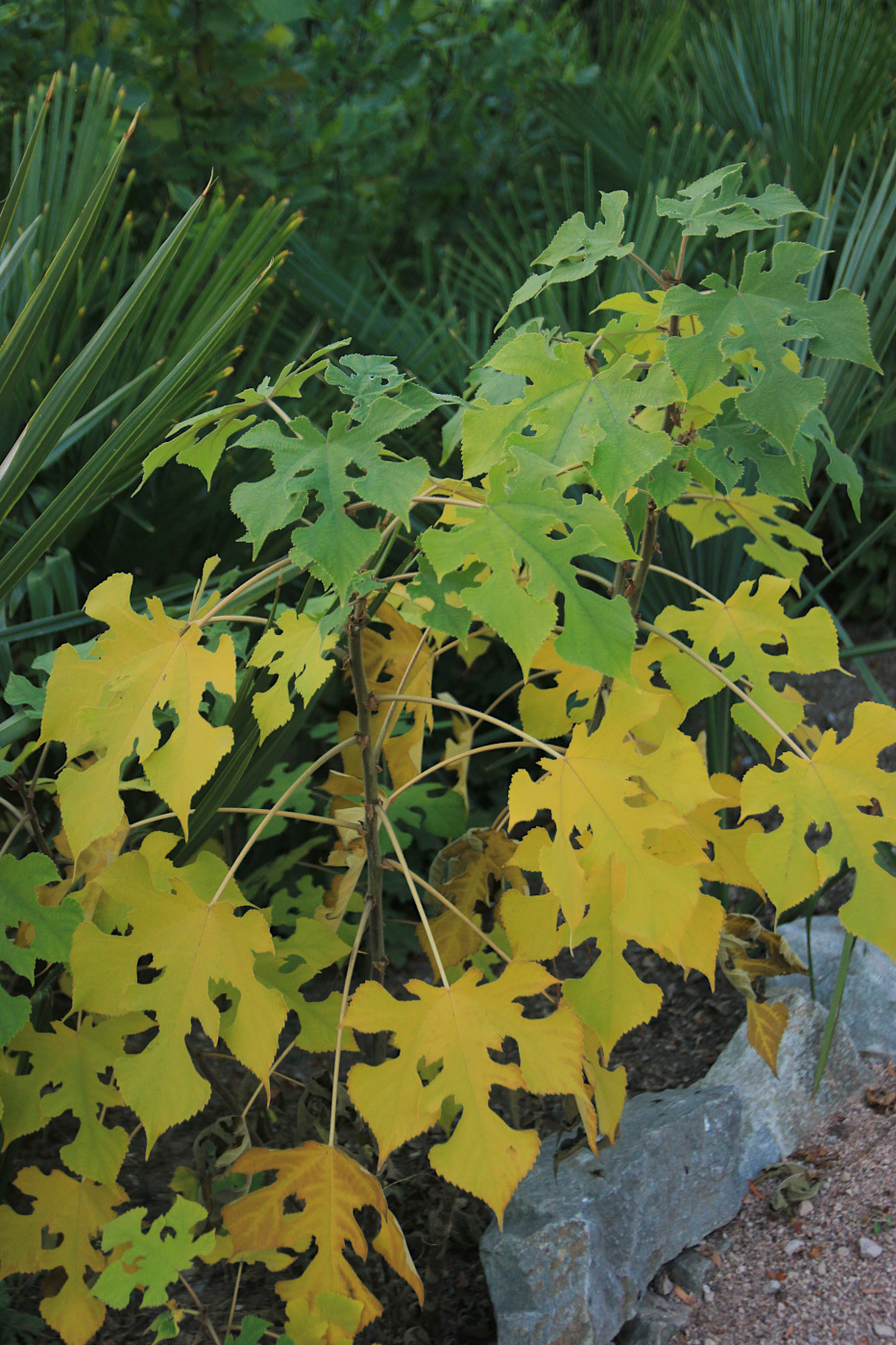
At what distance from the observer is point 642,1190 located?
3.51ft

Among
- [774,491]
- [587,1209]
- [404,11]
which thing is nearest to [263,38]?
[404,11]

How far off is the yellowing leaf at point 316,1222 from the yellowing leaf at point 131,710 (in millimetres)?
347

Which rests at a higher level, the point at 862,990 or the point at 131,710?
the point at 131,710

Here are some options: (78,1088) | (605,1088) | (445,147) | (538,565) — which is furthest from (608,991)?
(445,147)

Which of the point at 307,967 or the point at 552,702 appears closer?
the point at 307,967

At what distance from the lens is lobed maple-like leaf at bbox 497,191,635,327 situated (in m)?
0.82

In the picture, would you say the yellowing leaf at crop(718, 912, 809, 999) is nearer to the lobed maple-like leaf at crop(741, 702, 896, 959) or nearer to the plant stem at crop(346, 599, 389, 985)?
the lobed maple-like leaf at crop(741, 702, 896, 959)

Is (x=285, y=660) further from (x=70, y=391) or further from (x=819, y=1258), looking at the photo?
(x=819, y=1258)

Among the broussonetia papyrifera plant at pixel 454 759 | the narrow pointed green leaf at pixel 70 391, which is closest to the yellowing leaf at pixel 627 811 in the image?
the broussonetia papyrifera plant at pixel 454 759

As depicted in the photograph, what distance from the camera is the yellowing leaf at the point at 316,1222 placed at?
0.85 metres

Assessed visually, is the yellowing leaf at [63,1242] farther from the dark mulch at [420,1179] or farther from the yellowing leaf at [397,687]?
the yellowing leaf at [397,687]

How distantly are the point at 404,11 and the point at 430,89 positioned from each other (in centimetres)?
27

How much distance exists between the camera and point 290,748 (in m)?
1.71

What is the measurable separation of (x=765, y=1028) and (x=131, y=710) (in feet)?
2.18
